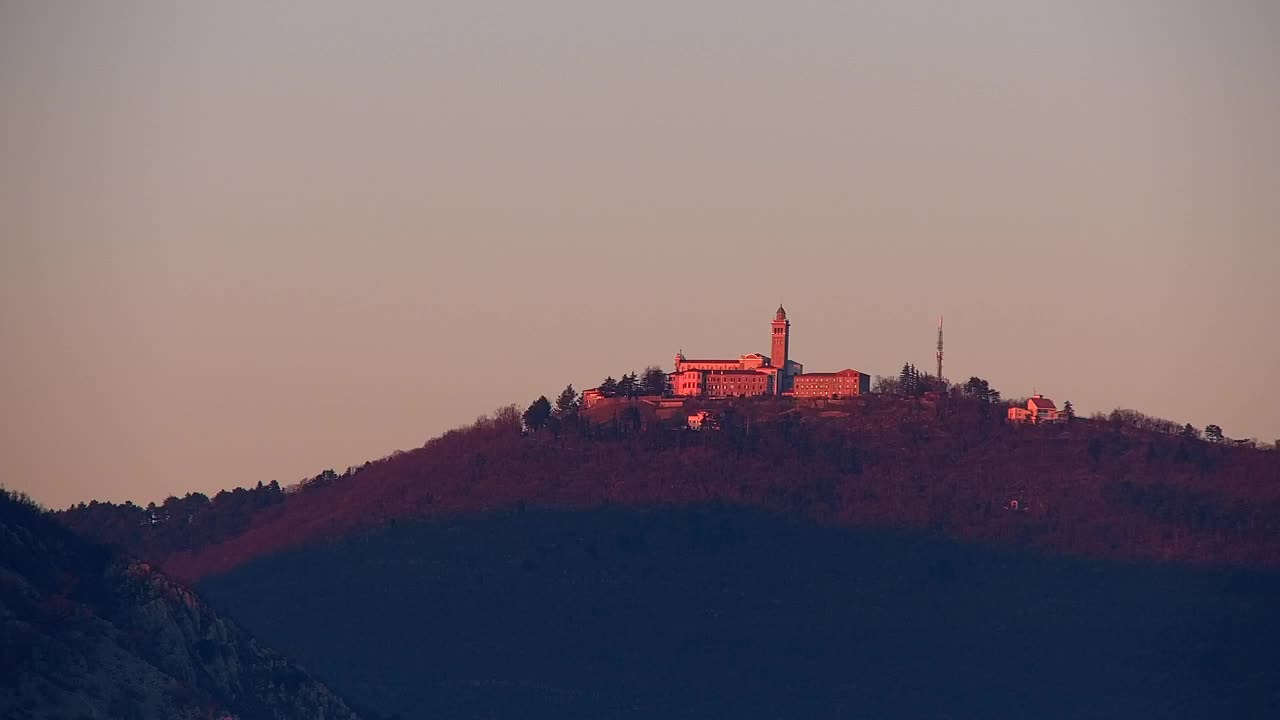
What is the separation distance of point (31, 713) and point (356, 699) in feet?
310

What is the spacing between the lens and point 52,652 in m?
110

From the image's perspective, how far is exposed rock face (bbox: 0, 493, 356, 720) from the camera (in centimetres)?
10900

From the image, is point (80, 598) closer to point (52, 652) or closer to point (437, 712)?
point (52, 652)

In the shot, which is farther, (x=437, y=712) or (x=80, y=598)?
(x=437, y=712)

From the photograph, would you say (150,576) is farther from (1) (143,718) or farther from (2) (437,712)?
(2) (437,712)

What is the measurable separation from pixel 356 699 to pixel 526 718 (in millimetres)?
12702

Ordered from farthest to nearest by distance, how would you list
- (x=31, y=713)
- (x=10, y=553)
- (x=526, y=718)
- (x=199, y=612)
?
(x=526, y=718)
(x=199, y=612)
(x=10, y=553)
(x=31, y=713)

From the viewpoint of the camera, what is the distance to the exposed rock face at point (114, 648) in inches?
4291

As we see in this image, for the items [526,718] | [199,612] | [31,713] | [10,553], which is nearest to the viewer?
[31,713]

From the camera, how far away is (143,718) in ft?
366

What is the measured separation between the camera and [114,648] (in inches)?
4530

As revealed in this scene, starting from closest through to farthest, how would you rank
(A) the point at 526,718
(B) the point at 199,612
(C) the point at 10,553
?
(C) the point at 10,553 → (B) the point at 199,612 → (A) the point at 526,718

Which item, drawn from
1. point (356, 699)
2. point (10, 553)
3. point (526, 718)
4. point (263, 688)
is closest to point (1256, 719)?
point (526, 718)

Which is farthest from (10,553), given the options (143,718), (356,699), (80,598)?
(356,699)
